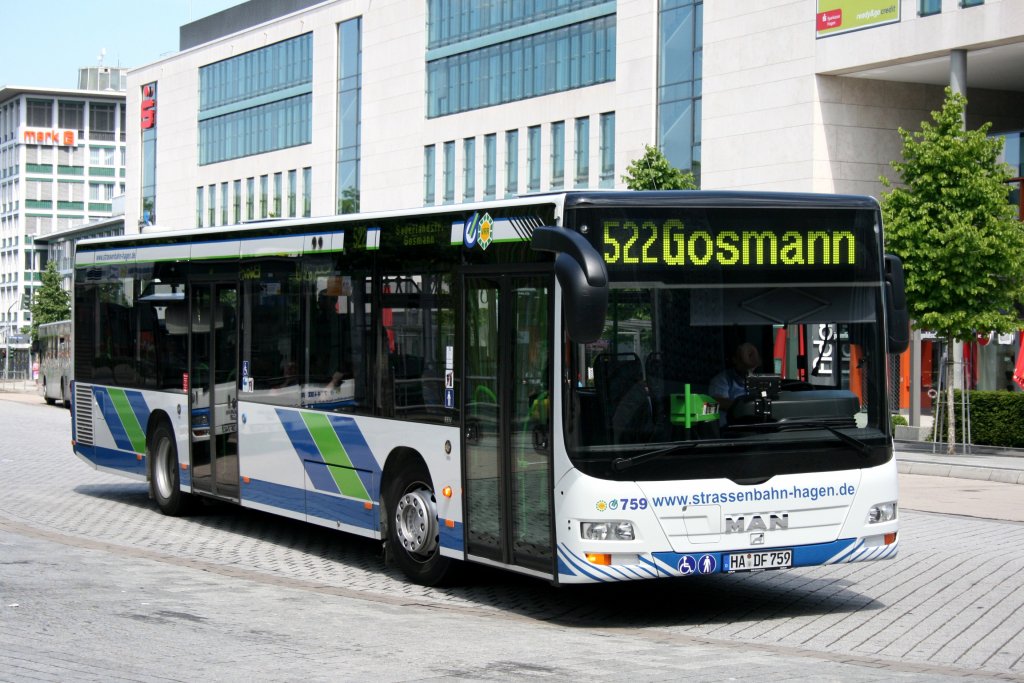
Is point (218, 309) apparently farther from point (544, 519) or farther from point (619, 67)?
point (619, 67)

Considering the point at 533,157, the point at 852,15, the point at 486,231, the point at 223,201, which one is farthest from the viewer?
the point at 223,201

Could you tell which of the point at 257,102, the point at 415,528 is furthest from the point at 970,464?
the point at 257,102

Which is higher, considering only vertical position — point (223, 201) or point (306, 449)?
point (223, 201)

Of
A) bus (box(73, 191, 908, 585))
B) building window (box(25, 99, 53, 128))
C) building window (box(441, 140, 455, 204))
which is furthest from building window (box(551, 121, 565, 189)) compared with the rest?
building window (box(25, 99, 53, 128))

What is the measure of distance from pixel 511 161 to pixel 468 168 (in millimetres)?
3000

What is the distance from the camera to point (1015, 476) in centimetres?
2234

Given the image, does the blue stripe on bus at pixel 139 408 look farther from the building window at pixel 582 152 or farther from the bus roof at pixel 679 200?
the building window at pixel 582 152

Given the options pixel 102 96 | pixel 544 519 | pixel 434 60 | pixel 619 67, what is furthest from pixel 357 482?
pixel 102 96

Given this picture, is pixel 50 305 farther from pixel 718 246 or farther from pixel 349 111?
pixel 718 246

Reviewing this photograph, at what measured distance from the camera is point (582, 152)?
53125 mm

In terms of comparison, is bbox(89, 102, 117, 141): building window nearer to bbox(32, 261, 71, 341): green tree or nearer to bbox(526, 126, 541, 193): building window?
bbox(32, 261, 71, 341): green tree

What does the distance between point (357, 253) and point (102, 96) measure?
12992cm

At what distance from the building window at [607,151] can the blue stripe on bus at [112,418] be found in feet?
117

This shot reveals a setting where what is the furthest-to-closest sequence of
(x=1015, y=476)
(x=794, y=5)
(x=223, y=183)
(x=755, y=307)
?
(x=223, y=183) < (x=794, y=5) < (x=1015, y=476) < (x=755, y=307)
